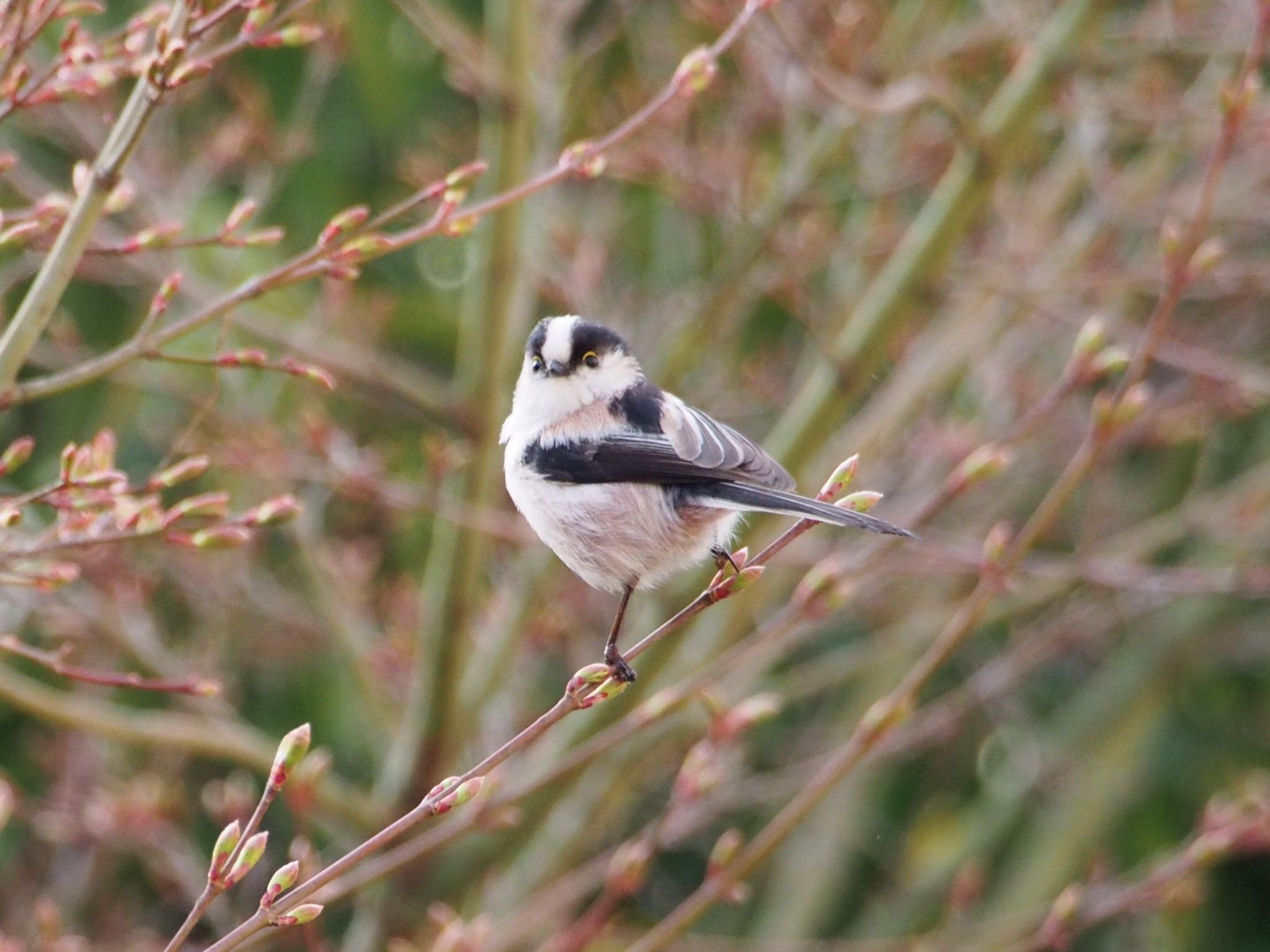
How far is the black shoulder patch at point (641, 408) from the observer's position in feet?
8.95

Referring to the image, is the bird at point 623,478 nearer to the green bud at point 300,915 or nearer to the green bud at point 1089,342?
the green bud at point 1089,342

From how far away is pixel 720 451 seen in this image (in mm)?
2520

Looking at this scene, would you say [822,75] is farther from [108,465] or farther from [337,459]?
[108,465]

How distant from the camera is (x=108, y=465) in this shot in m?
2.11

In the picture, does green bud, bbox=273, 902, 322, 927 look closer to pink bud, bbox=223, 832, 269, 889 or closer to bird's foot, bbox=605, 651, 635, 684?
pink bud, bbox=223, 832, 269, 889

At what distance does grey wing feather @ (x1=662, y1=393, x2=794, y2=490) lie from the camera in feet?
8.16

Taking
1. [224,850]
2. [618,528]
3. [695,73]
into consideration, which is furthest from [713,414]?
[224,850]

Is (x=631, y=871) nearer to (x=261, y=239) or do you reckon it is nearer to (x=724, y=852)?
(x=724, y=852)

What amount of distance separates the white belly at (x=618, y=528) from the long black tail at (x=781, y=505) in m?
0.11

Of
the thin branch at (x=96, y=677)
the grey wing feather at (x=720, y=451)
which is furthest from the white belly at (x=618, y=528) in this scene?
the thin branch at (x=96, y=677)

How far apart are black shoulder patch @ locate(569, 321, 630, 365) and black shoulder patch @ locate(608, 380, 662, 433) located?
0.39 feet

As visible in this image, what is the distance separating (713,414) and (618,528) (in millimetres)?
2357

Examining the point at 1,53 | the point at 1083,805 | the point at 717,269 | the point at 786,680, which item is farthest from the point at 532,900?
the point at 1,53

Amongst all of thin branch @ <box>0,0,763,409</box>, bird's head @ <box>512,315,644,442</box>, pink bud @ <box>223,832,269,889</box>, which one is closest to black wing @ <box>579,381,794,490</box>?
bird's head @ <box>512,315,644,442</box>
